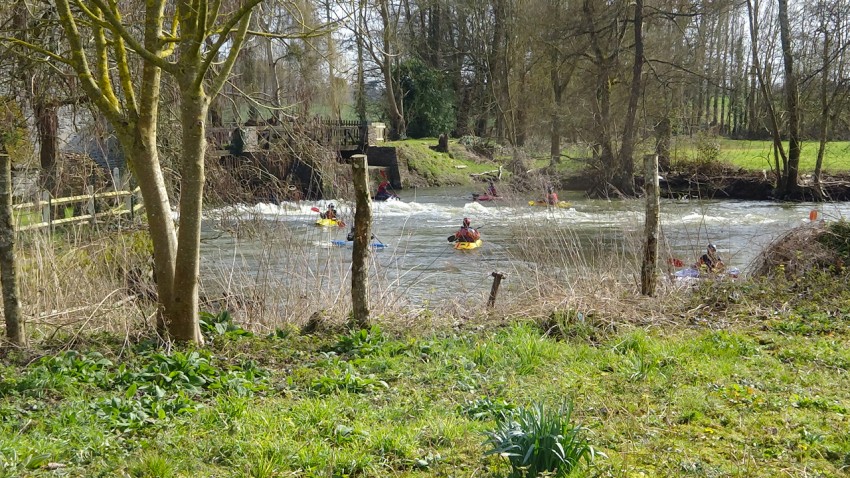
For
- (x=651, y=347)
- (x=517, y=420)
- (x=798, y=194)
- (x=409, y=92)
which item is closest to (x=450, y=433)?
(x=517, y=420)

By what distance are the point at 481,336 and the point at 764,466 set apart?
136 inches

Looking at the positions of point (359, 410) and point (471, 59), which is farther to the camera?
point (471, 59)

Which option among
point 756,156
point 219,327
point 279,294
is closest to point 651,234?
point 279,294

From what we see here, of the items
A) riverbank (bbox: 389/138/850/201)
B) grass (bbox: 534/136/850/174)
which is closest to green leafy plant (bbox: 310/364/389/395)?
riverbank (bbox: 389/138/850/201)

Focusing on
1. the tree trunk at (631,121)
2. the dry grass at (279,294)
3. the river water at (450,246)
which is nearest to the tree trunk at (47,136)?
the dry grass at (279,294)

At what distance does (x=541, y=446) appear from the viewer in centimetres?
363

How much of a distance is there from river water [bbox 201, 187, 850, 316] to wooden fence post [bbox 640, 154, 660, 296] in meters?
1.02

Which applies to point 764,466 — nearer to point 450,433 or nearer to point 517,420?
point 517,420

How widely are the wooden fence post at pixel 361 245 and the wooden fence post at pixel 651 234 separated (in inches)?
138

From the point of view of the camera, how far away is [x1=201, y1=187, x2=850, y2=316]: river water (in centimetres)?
976

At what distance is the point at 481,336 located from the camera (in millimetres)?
7238

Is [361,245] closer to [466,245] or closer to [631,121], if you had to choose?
[466,245]

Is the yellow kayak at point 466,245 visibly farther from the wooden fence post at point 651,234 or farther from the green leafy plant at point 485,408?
the green leafy plant at point 485,408

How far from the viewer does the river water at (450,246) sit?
9758 mm
